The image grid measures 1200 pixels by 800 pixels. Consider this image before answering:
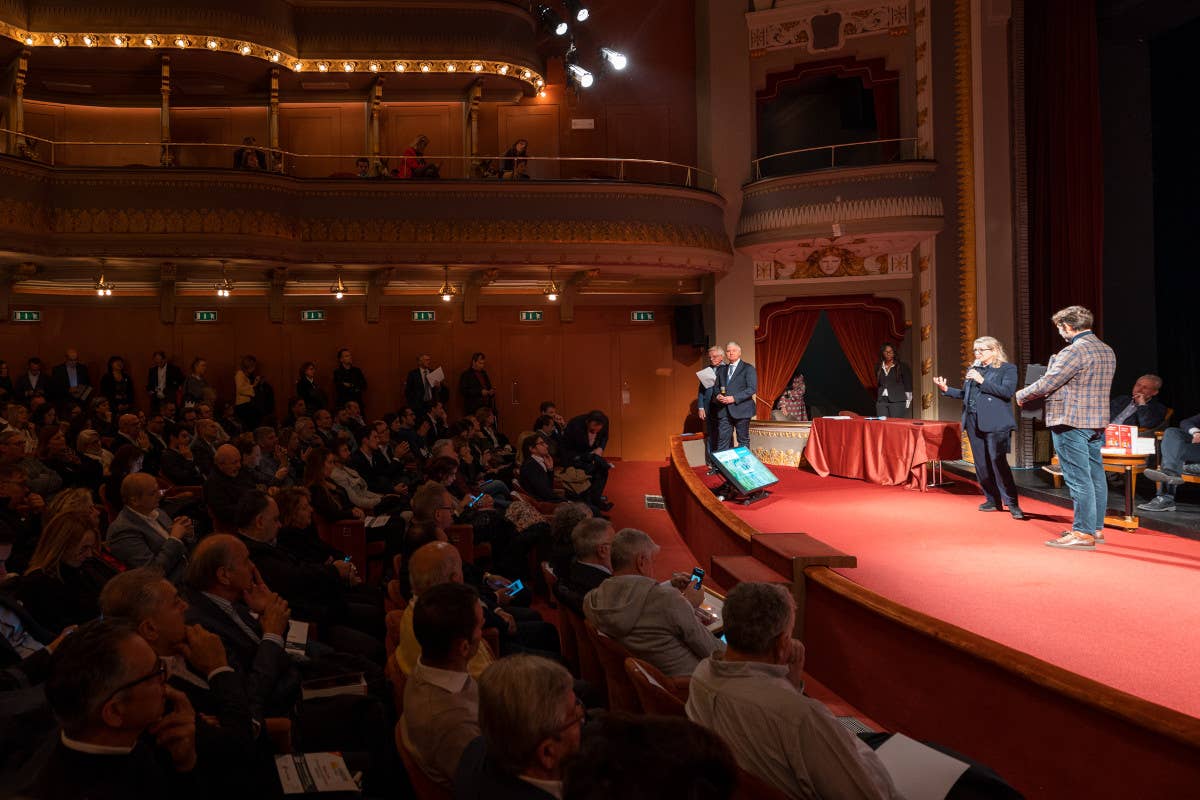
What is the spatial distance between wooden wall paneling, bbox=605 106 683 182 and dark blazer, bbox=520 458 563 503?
6159mm

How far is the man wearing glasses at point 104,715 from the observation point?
1687 mm

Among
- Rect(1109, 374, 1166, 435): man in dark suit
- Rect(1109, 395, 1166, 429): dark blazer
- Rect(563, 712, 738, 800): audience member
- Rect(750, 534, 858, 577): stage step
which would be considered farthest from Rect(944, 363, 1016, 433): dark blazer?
Rect(563, 712, 738, 800): audience member

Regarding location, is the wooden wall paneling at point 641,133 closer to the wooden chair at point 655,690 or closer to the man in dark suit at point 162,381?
the man in dark suit at point 162,381

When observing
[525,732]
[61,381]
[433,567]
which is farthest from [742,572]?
[61,381]

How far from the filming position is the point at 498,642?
3.24 metres

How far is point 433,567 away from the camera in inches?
114

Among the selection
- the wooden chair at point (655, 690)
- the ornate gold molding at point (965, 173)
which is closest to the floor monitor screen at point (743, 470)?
A: the ornate gold molding at point (965, 173)

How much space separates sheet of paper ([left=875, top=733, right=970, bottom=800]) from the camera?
6.66 feet

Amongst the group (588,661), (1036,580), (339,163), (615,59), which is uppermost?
(615,59)

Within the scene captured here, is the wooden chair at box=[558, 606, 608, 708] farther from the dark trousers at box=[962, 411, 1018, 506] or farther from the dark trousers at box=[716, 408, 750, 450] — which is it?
the dark trousers at box=[716, 408, 750, 450]

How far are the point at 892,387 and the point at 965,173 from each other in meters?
2.44

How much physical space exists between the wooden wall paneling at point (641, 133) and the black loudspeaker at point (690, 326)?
1741 millimetres

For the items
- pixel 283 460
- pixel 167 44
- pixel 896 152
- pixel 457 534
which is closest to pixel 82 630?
pixel 457 534

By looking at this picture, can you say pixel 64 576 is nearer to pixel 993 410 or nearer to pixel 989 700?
pixel 989 700
